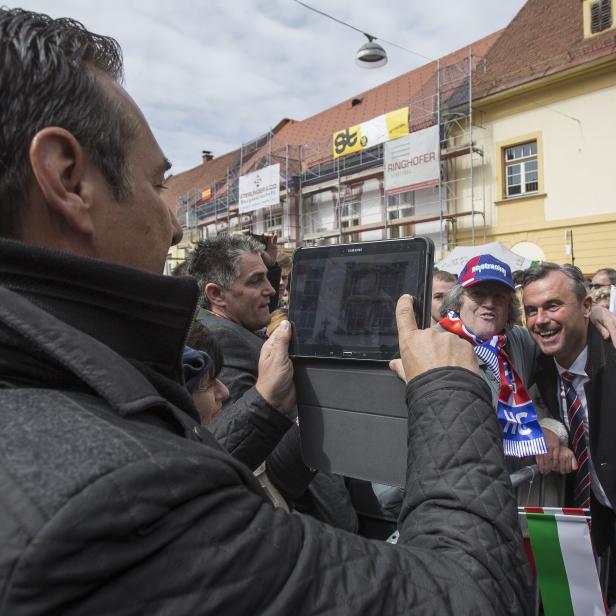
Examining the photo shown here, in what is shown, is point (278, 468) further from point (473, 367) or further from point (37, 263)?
point (37, 263)

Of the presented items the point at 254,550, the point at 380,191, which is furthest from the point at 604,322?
the point at 380,191

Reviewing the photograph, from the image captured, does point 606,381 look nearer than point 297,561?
No

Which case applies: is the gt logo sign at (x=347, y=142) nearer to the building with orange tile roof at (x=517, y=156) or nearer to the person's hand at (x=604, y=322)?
the building with orange tile roof at (x=517, y=156)

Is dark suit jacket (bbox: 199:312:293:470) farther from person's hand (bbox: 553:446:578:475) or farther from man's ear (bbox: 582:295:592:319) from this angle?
man's ear (bbox: 582:295:592:319)

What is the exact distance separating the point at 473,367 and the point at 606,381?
1835mm

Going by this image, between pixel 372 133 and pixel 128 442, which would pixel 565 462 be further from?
pixel 372 133

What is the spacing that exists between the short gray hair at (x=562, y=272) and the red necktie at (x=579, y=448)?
0.54 metres

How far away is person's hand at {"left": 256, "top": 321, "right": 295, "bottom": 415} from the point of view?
1.40m

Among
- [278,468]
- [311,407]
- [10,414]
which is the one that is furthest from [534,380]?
[10,414]

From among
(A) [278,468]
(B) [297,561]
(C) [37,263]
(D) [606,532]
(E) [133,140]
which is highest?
(E) [133,140]

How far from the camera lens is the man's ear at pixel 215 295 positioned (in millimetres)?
2881

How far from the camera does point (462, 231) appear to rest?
16375mm

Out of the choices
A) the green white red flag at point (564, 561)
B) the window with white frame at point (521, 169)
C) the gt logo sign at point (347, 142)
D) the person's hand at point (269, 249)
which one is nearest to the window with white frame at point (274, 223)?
the gt logo sign at point (347, 142)

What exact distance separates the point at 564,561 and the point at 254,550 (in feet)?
6.73
